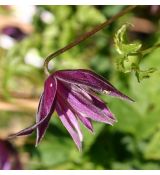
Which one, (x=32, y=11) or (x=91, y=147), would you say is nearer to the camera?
(x=91, y=147)

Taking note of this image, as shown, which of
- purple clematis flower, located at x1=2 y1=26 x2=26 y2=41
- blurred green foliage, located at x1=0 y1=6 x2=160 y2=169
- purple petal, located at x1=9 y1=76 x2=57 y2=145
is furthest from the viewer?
purple clematis flower, located at x1=2 y1=26 x2=26 y2=41

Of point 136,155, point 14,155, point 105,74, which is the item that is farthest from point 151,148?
point 105,74

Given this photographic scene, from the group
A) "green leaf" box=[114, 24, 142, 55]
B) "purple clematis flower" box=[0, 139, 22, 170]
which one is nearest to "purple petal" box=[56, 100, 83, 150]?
"green leaf" box=[114, 24, 142, 55]

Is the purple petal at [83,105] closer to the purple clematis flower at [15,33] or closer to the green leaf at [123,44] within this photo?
the green leaf at [123,44]

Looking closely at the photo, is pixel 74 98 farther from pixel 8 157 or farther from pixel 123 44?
pixel 8 157

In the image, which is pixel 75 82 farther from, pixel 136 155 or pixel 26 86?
pixel 26 86

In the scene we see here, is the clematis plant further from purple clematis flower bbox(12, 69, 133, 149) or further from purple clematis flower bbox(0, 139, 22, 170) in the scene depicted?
purple clematis flower bbox(0, 139, 22, 170)
